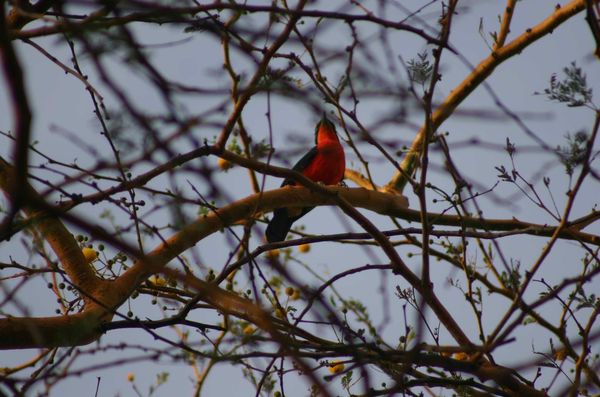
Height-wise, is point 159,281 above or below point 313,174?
below

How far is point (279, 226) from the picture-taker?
214 inches

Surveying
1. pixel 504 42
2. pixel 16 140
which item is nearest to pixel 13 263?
pixel 16 140

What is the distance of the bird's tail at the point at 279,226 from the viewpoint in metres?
5.43

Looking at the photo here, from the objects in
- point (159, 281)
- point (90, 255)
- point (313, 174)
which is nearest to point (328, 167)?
point (313, 174)

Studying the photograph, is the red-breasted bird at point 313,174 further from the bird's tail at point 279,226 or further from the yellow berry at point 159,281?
the yellow berry at point 159,281

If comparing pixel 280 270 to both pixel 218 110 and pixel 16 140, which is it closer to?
pixel 218 110

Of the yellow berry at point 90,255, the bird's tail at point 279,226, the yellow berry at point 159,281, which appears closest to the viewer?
the yellow berry at point 90,255

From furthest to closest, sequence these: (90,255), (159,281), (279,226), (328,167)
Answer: (328,167), (279,226), (159,281), (90,255)

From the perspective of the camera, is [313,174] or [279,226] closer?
[279,226]

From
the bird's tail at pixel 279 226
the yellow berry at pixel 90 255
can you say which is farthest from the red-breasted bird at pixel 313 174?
the yellow berry at pixel 90 255

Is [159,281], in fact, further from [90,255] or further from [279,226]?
[279,226]

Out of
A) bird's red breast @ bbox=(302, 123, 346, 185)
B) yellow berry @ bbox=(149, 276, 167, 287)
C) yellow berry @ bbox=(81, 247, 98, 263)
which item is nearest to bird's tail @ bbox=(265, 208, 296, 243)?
bird's red breast @ bbox=(302, 123, 346, 185)

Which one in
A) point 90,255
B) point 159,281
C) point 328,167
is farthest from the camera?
point 328,167

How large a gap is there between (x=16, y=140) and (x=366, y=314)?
2833 millimetres
